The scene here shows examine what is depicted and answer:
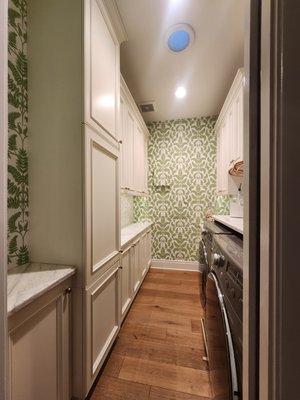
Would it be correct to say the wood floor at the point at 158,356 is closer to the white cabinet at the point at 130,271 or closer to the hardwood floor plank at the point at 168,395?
the hardwood floor plank at the point at 168,395

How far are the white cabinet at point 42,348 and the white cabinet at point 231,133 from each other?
1.89 metres

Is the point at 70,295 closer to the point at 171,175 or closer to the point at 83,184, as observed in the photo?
the point at 83,184

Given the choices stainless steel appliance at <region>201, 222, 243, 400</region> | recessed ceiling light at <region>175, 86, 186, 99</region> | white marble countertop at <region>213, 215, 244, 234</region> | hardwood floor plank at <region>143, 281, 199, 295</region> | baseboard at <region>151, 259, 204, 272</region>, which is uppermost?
recessed ceiling light at <region>175, 86, 186, 99</region>

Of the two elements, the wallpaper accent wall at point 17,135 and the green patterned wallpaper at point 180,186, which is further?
the green patterned wallpaper at point 180,186

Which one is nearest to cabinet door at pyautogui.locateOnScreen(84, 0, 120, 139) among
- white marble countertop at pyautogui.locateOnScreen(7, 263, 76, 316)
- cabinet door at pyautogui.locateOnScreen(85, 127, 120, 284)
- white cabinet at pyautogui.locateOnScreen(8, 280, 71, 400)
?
cabinet door at pyautogui.locateOnScreen(85, 127, 120, 284)

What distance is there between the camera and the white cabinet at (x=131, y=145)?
211cm

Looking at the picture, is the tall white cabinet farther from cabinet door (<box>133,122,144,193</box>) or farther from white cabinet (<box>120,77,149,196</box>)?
cabinet door (<box>133,122,144,193</box>)

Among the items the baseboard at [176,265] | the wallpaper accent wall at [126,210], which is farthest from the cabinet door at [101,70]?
the baseboard at [176,265]

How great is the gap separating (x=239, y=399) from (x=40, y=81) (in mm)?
1606

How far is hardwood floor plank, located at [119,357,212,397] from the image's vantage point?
125cm

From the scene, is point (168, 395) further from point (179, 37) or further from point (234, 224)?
point (179, 37)

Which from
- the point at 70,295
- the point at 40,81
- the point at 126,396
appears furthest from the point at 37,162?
the point at 126,396

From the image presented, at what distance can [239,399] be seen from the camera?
560mm

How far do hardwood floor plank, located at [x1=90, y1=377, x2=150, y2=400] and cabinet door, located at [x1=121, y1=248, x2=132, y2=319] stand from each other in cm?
49
